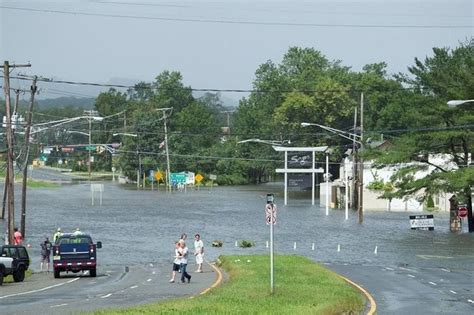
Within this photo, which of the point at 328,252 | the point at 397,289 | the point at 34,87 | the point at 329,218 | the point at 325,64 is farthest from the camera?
the point at 325,64

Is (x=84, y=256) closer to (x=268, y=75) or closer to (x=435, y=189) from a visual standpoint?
(x=435, y=189)

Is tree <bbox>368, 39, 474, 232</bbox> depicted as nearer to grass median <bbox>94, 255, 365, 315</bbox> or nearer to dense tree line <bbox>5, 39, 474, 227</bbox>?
dense tree line <bbox>5, 39, 474, 227</bbox>

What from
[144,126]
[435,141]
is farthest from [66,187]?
[435,141]

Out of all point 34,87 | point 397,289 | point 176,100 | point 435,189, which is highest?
point 176,100

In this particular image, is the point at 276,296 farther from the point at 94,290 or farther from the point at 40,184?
the point at 40,184

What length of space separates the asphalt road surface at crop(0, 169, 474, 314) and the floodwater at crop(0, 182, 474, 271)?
0.23 ft

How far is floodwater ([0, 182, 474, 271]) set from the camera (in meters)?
56.6

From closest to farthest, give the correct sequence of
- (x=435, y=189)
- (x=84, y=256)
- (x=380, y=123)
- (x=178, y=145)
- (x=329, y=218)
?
(x=84, y=256) → (x=435, y=189) → (x=329, y=218) → (x=380, y=123) → (x=178, y=145)

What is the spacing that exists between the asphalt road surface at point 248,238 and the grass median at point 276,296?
1.51 m

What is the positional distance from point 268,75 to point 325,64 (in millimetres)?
14127

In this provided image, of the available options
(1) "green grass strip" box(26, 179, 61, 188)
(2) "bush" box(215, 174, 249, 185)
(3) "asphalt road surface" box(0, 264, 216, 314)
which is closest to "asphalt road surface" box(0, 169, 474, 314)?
(3) "asphalt road surface" box(0, 264, 216, 314)

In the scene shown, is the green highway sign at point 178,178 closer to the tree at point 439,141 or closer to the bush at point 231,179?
the bush at point 231,179

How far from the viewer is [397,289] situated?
3534 cm

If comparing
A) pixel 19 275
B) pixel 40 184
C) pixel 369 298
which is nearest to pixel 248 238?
pixel 19 275
